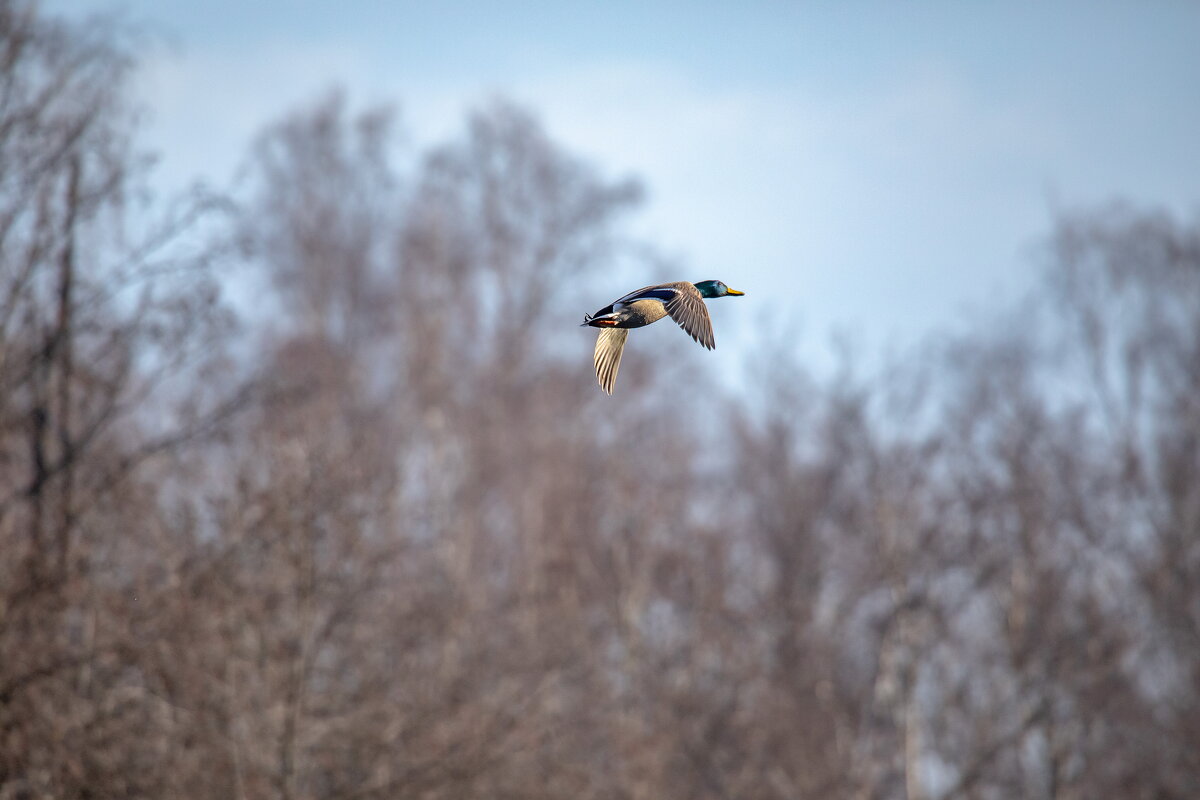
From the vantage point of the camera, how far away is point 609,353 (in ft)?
9.84

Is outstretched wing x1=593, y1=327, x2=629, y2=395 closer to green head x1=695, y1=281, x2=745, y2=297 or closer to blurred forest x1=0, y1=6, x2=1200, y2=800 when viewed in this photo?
green head x1=695, y1=281, x2=745, y2=297

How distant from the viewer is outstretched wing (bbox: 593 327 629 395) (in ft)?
9.57

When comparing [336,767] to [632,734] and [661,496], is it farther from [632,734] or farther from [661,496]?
[661,496]

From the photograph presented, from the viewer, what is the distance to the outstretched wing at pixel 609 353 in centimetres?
292

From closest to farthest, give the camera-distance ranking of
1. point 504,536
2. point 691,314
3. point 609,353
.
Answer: point 691,314, point 609,353, point 504,536

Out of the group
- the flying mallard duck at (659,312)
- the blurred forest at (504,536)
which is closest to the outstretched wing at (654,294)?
the flying mallard duck at (659,312)

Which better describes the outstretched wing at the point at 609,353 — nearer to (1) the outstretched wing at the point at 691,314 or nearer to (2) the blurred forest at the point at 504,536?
(1) the outstretched wing at the point at 691,314

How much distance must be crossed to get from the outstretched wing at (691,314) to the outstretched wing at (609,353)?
14 cm

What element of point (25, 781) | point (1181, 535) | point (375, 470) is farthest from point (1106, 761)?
point (25, 781)

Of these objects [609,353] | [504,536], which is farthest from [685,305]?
[504,536]

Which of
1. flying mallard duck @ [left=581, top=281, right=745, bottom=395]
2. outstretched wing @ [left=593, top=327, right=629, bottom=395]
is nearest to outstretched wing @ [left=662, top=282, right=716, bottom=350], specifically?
flying mallard duck @ [left=581, top=281, right=745, bottom=395]

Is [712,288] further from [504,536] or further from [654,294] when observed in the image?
[504,536]

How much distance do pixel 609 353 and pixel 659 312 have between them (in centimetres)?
20

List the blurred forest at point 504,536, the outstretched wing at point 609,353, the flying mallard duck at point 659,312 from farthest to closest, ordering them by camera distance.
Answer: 1. the blurred forest at point 504,536
2. the outstretched wing at point 609,353
3. the flying mallard duck at point 659,312
